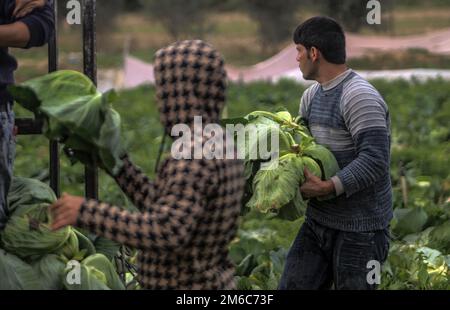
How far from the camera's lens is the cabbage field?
6.13 m

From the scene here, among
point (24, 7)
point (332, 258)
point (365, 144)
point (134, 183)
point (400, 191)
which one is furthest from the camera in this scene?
point (400, 191)

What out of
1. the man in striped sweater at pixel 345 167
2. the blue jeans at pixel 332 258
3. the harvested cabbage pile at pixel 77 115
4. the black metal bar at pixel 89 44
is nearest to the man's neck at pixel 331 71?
the man in striped sweater at pixel 345 167

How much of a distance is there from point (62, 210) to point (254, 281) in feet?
9.67

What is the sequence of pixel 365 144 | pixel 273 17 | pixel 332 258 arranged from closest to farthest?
pixel 365 144 < pixel 332 258 < pixel 273 17

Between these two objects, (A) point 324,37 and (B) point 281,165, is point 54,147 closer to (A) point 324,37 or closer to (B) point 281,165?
(B) point 281,165

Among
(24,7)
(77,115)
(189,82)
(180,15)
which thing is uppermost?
(180,15)

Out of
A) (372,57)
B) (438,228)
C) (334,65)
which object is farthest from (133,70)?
(334,65)

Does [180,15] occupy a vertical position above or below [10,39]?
above

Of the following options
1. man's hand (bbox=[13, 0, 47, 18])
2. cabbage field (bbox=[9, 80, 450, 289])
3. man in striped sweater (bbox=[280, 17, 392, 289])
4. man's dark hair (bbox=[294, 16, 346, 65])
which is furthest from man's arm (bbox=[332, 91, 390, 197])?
man's hand (bbox=[13, 0, 47, 18])

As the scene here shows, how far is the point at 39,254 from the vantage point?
386cm

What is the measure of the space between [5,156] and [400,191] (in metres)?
5.29

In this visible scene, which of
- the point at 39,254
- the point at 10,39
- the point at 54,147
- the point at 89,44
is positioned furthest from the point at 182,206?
the point at 89,44

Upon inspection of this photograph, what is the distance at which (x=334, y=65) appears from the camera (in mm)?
4395
